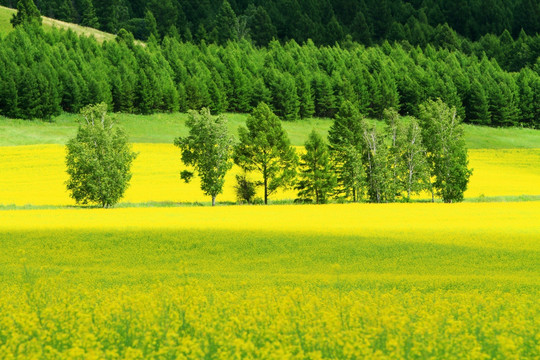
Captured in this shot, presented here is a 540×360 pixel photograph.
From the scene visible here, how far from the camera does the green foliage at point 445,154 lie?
75250 millimetres

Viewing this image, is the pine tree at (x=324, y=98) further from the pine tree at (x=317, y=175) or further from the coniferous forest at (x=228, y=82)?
the pine tree at (x=317, y=175)

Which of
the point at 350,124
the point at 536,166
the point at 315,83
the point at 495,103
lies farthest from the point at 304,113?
the point at 350,124

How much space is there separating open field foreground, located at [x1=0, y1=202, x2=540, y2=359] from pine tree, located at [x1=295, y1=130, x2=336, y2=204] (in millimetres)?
27025

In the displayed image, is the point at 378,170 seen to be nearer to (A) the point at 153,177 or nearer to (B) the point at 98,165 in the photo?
(B) the point at 98,165

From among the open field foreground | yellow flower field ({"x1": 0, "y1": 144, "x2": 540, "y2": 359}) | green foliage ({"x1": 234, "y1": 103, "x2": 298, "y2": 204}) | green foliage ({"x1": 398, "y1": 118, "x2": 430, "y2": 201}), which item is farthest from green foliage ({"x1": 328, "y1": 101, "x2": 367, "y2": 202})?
the open field foreground

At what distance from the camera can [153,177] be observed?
94500 mm

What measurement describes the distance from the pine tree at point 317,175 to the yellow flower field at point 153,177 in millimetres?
7290

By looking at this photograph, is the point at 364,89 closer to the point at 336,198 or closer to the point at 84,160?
the point at 336,198

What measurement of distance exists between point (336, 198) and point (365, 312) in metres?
58.7

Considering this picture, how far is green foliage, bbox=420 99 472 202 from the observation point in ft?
247

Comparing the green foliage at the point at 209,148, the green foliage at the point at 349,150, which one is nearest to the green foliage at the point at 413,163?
the green foliage at the point at 349,150

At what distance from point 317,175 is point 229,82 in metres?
90.0

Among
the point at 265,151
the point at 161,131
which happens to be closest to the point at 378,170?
the point at 265,151

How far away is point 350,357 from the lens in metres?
13.3
